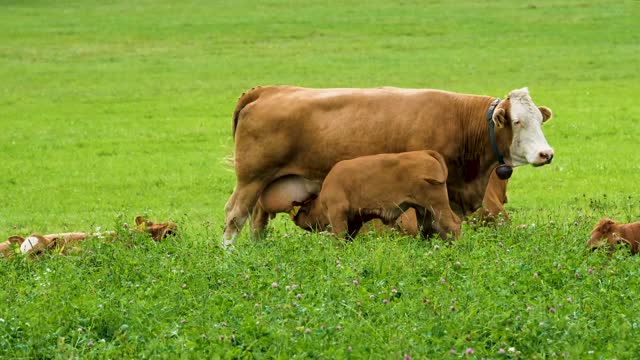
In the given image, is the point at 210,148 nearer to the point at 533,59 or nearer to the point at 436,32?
the point at 533,59

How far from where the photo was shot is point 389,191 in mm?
11664

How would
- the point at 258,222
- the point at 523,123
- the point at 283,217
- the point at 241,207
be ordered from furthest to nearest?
the point at 283,217 → the point at 258,222 → the point at 241,207 → the point at 523,123

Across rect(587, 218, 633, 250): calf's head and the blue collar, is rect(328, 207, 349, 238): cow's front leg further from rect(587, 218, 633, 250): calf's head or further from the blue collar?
rect(587, 218, 633, 250): calf's head

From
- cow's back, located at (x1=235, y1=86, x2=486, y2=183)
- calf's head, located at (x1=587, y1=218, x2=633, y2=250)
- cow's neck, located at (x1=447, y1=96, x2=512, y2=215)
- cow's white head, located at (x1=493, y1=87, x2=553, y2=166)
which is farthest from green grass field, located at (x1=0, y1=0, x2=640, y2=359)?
cow's back, located at (x1=235, y1=86, x2=486, y2=183)

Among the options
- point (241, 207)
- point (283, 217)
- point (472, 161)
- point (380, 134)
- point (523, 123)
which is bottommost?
point (283, 217)

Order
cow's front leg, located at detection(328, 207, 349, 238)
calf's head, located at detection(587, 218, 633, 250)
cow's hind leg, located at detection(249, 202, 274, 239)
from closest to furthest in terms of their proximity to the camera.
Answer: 1. calf's head, located at detection(587, 218, 633, 250)
2. cow's front leg, located at detection(328, 207, 349, 238)
3. cow's hind leg, located at detection(249, 202, 274, 239)

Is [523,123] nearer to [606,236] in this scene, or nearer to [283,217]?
[606,236]

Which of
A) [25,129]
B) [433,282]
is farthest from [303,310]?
[25,129]

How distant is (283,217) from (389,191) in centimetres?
364

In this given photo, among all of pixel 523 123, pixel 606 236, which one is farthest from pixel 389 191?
pixel 606 236

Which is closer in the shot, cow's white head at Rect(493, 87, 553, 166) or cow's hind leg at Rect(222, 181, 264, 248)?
cow's white head at Rect(493, 87, 553, 166)

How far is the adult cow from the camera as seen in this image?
1212 cm

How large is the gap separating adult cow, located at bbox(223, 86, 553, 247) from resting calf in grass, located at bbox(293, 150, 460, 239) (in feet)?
1.92

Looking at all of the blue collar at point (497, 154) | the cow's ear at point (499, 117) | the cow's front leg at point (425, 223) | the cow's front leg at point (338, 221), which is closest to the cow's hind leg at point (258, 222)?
the cow's front leg at point (338, 221)
